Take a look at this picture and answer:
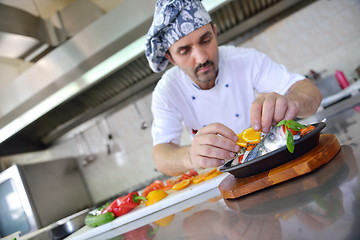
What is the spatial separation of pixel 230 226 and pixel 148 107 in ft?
8.69

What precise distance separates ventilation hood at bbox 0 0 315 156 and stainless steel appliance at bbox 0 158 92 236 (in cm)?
35

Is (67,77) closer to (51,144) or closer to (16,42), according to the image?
(16,42)

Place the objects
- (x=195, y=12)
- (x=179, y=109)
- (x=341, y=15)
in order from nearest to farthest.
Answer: (x=195, y=12) → (x=179, y=109) → (x=341, y=15)

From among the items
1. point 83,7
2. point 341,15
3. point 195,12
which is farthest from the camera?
point 83,7

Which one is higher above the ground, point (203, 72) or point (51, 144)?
point (51, 144)

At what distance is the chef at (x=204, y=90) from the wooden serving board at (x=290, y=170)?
119mm

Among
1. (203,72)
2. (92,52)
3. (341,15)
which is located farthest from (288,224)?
(341,15)

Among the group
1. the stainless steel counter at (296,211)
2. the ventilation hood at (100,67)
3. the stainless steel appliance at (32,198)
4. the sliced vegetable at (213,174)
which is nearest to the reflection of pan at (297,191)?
the stainless steel counter at (296,211)

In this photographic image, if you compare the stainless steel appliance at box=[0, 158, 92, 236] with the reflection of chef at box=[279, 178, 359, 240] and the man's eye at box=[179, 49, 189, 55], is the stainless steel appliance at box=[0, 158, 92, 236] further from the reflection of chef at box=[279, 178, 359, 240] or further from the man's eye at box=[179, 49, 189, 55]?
the reflection of chef at box=[279, 178, 359, 240]

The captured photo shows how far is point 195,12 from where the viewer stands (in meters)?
Answer: 1.26

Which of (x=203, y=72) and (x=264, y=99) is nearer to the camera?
(x=264, y=99)

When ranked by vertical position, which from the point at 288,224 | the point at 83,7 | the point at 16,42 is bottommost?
the point at 288,224

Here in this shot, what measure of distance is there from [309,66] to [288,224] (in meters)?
2.59

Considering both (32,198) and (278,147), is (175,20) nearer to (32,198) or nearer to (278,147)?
(278,147)
